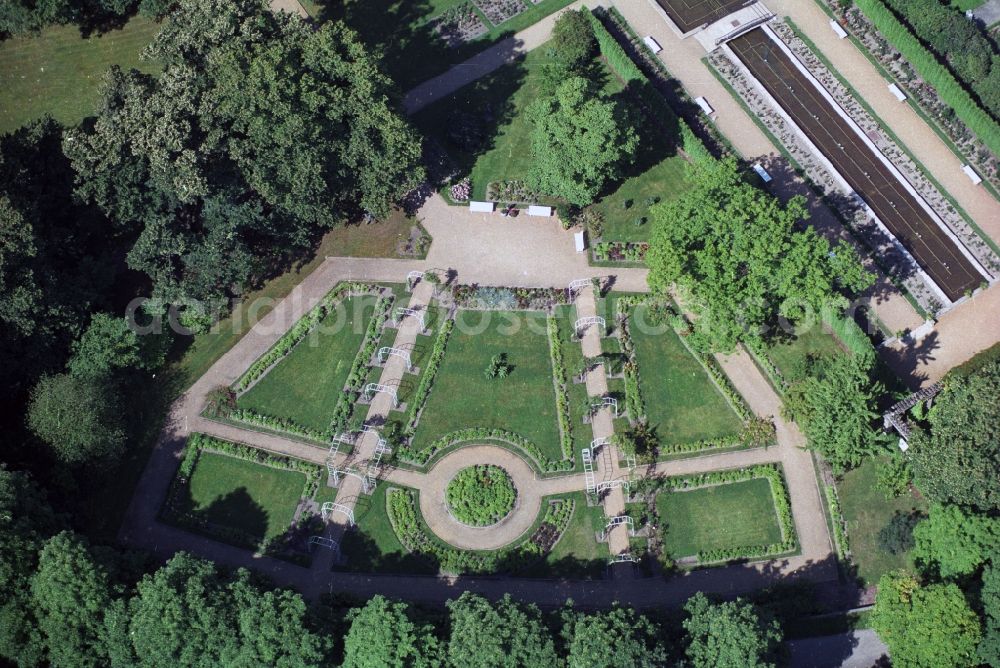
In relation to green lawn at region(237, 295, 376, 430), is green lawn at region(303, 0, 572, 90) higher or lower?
higher

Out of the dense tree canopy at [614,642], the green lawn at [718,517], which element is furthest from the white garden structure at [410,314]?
the dense tree canopy at [614,642]

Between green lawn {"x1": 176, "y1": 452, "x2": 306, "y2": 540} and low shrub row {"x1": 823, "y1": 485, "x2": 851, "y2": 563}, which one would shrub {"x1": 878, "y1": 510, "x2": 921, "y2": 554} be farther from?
green lawn {"x1": 176, "y1": 452, "x2": 306, "y2": 540}

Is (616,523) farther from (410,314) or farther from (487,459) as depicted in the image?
(410,314)

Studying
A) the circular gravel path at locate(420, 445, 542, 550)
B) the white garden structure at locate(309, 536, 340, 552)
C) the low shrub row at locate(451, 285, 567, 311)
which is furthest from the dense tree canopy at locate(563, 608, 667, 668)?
the low shrub row at locate(451, 285, 567, 311)

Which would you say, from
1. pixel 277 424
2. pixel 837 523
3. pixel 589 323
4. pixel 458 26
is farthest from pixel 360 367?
pixel 837 523

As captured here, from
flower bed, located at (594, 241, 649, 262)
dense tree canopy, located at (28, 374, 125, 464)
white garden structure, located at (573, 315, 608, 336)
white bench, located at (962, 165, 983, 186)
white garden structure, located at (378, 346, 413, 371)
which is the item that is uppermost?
white bench, located at (962, 165, 983, 186)

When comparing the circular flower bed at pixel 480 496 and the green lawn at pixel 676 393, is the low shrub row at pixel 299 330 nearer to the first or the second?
the circular flower bed at pixel 480 496

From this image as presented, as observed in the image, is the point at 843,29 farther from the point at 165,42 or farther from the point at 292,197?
the point at 165,42
